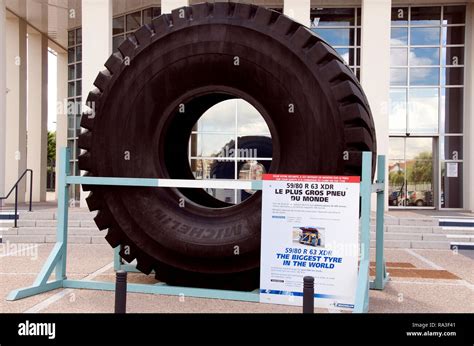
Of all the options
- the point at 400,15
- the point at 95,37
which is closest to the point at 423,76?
the point at 400,15

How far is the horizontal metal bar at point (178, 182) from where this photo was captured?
17.9 feet

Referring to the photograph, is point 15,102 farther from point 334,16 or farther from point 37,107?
point 334,16

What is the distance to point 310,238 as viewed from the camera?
5.26m

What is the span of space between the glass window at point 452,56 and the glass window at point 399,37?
1341mm

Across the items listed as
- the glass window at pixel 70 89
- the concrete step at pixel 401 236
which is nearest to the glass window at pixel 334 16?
the concrete step at pixel 401 236

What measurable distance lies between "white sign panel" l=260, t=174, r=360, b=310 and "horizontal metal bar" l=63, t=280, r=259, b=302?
0.22m

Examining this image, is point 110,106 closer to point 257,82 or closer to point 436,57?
point 257,82

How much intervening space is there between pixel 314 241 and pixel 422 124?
14.4 m

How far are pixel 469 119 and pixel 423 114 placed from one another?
1480 mm

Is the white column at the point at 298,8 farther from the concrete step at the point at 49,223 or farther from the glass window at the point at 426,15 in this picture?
the concrete step at the point at 49,223

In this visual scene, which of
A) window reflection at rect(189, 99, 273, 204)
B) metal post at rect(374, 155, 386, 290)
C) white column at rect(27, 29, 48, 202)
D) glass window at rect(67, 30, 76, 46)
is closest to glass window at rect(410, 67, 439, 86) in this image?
window reflection at rect(189, 99, 273, 204)

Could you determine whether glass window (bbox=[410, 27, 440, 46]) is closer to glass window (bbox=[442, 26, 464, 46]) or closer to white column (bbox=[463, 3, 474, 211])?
glass window (bbox=[442, 26, 464, 46])

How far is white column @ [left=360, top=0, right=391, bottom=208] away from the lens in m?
15.0
